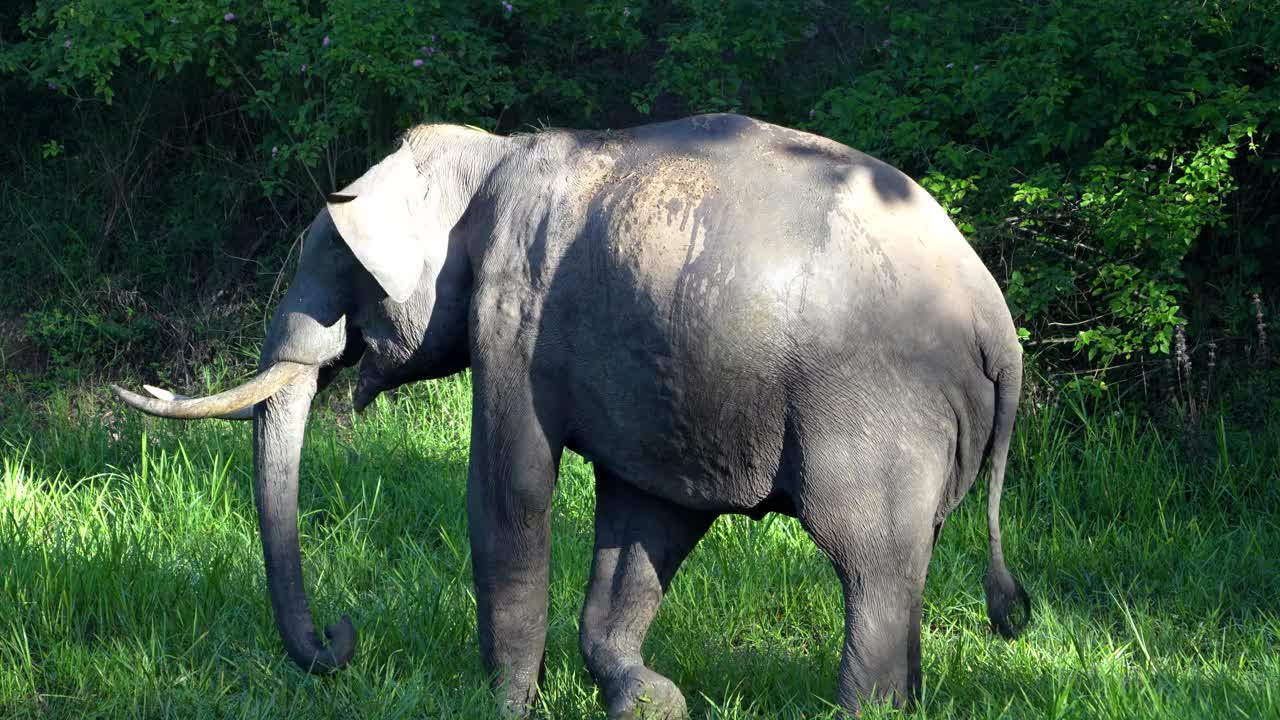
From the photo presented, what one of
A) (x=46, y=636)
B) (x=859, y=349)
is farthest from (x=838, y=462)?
(x=46, y=636)

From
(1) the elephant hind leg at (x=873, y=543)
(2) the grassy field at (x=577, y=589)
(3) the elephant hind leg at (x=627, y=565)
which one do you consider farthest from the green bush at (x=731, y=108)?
(1) the elephant hind leg at (x=873, y=543)

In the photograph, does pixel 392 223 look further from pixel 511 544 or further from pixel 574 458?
pixel 574 458

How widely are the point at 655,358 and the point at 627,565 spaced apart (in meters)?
A: 0.81

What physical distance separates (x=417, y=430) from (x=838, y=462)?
406 cm

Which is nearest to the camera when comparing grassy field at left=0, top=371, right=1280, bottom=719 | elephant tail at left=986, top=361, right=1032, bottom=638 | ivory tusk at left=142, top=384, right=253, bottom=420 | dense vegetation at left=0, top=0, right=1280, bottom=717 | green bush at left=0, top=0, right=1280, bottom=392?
elephant tail at left=986, top=361, right=1032, bottom=638

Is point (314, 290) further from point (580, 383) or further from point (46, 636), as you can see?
point (46, 636)

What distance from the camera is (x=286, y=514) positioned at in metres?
4.05

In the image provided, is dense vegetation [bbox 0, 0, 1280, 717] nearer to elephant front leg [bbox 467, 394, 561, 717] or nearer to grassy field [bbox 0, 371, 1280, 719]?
grassy field [bbox 0, 371, 1280, 719]

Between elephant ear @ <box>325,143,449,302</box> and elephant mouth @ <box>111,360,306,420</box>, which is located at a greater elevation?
elephant ear @ <box>325,143,449,302</box>

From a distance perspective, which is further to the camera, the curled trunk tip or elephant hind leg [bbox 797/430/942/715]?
the curled trunk tip

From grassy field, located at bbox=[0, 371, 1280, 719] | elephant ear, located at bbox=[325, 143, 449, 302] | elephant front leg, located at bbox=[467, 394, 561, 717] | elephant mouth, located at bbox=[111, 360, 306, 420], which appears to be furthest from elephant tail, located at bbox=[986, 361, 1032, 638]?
elephant mouth, located at bbox=[111, 360, 306, 420]

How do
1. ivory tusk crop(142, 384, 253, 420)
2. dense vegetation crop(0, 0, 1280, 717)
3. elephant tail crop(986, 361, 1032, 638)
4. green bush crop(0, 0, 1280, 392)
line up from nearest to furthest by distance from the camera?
1. elephant tail crop(986, 361, 1032, 638)
2. ivory tusk crop(142, 384, 253, 420)
3. dense vegetation crop(0, 0, 1280, 717)
4. green bush crop(0, 0, 1280, 392)

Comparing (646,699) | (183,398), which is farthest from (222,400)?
(646,699)

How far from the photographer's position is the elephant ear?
374cm
